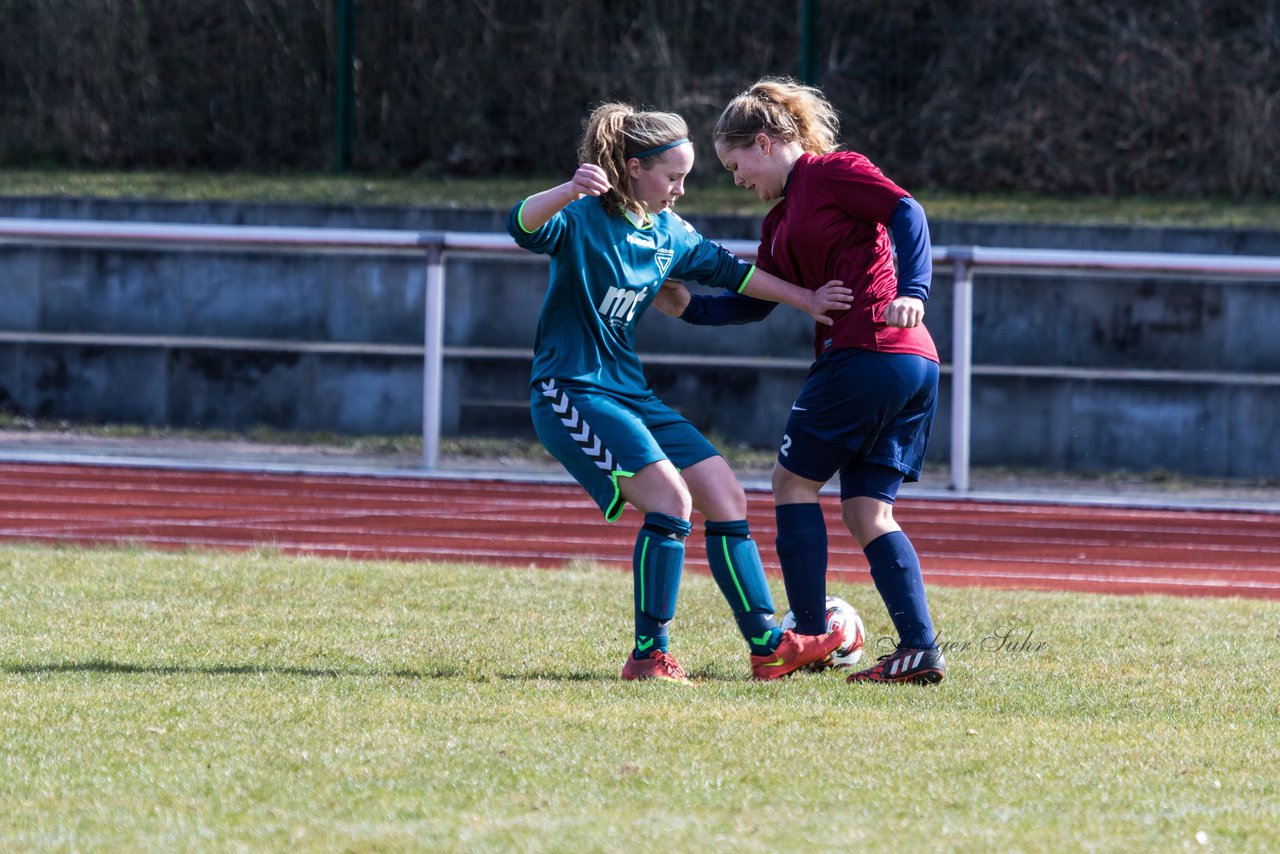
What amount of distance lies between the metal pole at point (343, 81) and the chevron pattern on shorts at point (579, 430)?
1231cm

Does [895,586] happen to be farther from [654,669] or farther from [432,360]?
[432,360]

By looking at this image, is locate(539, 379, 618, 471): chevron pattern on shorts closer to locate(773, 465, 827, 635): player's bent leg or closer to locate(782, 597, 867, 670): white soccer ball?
locate(773, 465, 827, 635): player's bent leg

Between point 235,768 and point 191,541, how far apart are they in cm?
476

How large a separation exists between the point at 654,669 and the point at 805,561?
60 cm

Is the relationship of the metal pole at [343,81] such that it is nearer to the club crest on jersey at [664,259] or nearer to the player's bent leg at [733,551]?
the club crest on jersey at [664,259]

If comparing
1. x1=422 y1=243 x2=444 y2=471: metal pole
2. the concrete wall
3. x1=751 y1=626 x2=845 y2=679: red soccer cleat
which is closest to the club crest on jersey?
x1=751 y1=626 x2=845 y2=679: red soccer cleat

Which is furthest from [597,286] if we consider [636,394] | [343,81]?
[343,81]

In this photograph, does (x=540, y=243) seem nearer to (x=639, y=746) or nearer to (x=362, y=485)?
(x=639, y=746)

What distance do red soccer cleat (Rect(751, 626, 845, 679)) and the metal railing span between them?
17.4 feet

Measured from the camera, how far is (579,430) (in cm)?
497

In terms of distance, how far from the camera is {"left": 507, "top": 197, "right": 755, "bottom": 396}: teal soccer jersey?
196 inches

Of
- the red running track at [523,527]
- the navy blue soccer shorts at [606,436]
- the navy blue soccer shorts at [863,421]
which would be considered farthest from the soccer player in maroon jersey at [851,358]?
the red running track at [523,527]

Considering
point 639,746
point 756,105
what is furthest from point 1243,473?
point 639,746

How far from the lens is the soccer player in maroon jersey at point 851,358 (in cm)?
496
